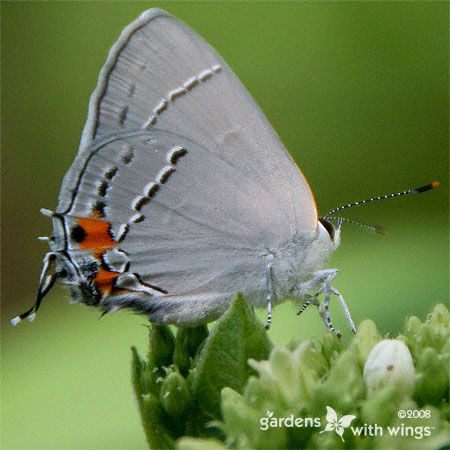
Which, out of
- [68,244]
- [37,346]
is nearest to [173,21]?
[68,244]

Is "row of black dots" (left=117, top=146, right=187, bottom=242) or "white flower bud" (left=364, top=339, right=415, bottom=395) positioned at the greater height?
"row of black dots" (left=117, top=146, right=187, bottom=242)

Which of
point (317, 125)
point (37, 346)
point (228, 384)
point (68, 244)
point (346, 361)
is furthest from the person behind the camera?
point (317, 125)

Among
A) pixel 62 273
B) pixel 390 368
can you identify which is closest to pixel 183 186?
pixel 62 273

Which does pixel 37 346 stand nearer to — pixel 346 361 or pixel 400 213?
pixel 400 213

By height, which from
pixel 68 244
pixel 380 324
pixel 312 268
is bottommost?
pixel 380 324

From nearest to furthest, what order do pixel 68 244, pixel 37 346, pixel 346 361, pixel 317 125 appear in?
1. pixel 346 361
2. pixel 68 244
3. pixel 37 346
4. pixel 317 125

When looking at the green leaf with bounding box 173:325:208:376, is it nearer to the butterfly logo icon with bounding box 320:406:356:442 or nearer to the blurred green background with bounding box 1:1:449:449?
the butterfly logo icon with bounding box 320:406:356:442

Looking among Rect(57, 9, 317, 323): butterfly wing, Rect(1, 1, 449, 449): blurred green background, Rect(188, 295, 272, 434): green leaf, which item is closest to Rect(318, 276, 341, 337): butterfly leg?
Rect(57, 9, 317, 323): butterfly wing

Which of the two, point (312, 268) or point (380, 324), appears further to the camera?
point (380, 324)
